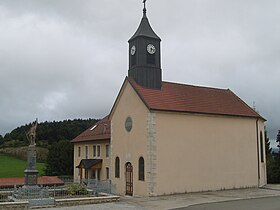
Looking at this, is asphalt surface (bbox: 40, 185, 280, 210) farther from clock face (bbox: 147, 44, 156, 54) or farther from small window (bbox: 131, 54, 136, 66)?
clock face (bbox: 147, 44, 156, 54)

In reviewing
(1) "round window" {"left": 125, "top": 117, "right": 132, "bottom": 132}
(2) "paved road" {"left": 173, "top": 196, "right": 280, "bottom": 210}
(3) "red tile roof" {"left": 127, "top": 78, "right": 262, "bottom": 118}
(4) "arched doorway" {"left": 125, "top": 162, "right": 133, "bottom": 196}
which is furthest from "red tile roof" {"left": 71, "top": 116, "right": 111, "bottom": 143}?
(2) "paved road" {"left": 173, "top": 196, "right": 280, "bottom": 210}

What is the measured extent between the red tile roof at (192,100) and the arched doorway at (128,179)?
16.6ft

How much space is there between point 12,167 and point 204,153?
38570mm

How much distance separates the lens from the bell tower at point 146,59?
26.5 m

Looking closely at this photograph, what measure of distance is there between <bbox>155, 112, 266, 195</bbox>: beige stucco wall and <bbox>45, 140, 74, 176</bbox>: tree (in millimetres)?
20016

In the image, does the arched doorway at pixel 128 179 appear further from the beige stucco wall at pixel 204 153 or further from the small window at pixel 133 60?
the small window at pixel 133 60

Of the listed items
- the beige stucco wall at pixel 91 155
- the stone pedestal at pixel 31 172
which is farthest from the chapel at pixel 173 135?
the stone pedestal at pixel 31 172

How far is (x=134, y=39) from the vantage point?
27.2 meters

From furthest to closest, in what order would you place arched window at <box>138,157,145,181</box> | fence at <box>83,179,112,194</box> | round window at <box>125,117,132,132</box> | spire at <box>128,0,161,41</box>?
spire at <box>128,0,161,41</box> → round window at <box>125,117,132,132</box> → arched window at <box>138,157,145,181</box> → fence at <box>83,179,112,194</box>

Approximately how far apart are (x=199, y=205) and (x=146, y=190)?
6.00 metres

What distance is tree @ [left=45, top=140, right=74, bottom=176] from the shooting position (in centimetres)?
4116

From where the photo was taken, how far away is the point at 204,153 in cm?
2595

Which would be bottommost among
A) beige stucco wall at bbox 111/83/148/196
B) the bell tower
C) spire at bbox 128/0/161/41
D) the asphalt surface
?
the asphalt surface

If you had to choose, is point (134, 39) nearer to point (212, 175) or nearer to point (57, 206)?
point (212, 175)
